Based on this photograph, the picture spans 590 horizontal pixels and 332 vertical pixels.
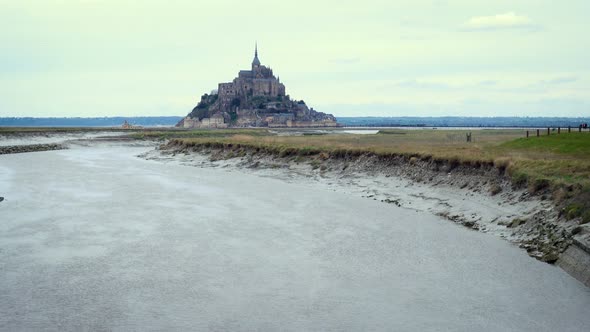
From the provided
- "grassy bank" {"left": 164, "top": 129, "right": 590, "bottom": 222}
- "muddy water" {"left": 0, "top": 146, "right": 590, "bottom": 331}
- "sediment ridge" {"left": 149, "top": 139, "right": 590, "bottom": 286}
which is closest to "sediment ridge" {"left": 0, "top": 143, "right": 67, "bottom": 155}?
"sediment ridge" {"left": 149, "top": 139, "right": 590, "bottom": 286}

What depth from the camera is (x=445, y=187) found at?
3172 centimetres

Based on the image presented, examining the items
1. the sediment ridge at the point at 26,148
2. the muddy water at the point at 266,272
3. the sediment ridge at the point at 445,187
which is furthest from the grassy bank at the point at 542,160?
the sediment ridge at the point at 26,148

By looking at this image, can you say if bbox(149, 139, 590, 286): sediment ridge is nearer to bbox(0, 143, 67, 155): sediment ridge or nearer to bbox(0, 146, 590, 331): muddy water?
bbox(0, 146, 590, 331): muddy water

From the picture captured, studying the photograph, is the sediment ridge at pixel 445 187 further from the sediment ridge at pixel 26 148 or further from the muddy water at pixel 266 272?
the sediment ridge at pixel 26 148

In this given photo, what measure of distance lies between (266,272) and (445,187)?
641 inches

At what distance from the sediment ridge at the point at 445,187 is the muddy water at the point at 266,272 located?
1.11 metres

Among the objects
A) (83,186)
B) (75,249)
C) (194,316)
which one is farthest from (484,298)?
(83,186)

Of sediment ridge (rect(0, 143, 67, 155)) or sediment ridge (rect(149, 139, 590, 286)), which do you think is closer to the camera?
sediment ridge (rect(149, 139, 590, 286))

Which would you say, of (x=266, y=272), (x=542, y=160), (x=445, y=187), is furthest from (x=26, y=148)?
(x=266, y=272)

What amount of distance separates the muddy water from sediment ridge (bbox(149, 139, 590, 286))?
1.11 m

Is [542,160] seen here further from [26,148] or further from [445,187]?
[26,148]

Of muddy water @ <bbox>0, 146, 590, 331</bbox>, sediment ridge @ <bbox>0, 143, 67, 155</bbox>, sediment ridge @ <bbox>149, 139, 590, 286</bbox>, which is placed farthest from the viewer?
sediment ridge @ <bbox>0, 143, 67, 155</bbox>

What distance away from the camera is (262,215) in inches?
1121

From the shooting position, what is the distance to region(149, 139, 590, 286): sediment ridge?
794 inches
